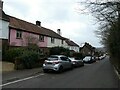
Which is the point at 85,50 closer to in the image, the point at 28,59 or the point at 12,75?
the point at 28,59

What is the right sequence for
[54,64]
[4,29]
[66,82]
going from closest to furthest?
[66,82] < [54,64] < [4,29]

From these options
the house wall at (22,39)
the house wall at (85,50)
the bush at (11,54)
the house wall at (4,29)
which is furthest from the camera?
the house wall at (85,50)

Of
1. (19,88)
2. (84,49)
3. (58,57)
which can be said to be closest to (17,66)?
(58,57)

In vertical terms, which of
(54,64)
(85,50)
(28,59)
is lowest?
(54,64)

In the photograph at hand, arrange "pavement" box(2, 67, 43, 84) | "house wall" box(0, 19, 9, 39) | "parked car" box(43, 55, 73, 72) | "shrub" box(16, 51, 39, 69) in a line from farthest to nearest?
"house wall" box(0, 19, 9, 39)
"shrub" box(16, 51, 39, 69)
"parked car" box(43, 55, 73, 72)
"pavement" box(2, 67, 43, 84)

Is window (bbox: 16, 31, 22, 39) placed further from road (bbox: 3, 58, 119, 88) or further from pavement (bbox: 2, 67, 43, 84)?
road (bbox: 3, 58, 119, 88)

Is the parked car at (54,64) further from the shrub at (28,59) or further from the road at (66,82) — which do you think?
the shrub at (28,59)

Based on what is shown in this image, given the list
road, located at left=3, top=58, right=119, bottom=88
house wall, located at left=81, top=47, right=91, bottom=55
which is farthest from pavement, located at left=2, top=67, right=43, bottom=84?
house wall, located at left=81, top=47, right=91, bottom=55

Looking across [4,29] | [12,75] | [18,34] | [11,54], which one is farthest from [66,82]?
[18,34]

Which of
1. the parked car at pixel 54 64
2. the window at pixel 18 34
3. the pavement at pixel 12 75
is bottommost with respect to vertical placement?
Result: the pavement at pixel 12 75

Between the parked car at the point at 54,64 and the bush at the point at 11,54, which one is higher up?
the bush at the point at 11,54

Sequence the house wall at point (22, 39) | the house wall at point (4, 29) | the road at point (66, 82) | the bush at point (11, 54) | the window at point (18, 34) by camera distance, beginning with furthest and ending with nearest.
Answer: the window at point (18, 34), the house wall at point (22, 39), the house wall at point (4, 29), the bush at point (11, 54), the road at point (66, 82)

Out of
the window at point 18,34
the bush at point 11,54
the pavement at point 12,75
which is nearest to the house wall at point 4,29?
the bush at point 11,54

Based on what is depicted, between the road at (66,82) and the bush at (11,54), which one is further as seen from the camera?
the bush at (11,54)
